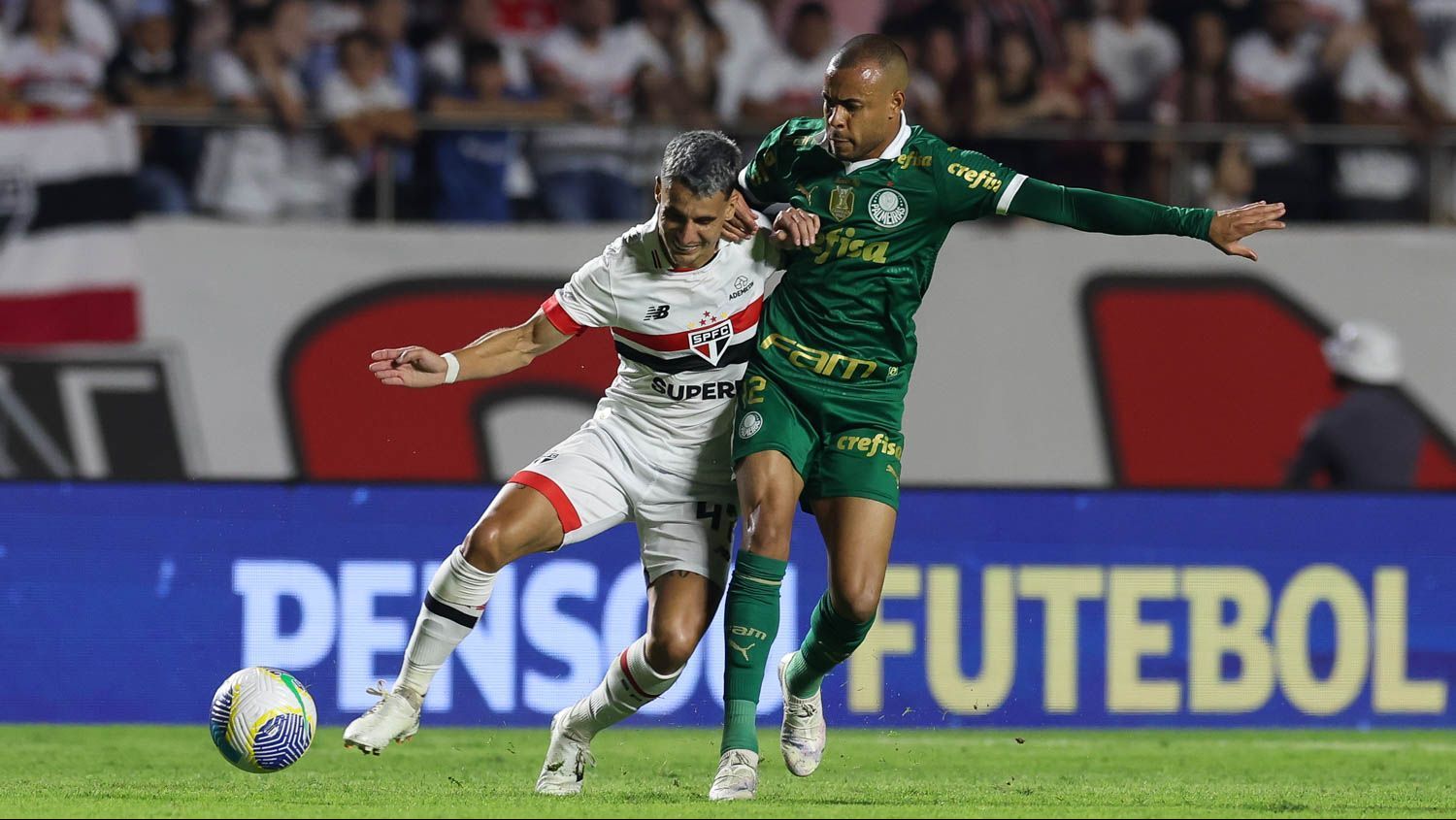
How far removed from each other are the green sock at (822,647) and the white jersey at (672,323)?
690 millimetres

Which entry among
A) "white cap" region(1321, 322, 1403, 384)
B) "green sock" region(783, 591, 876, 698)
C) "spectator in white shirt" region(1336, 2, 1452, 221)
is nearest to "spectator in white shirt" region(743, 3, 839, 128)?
"spectator in white shirt" region(1336, 2, 1452, 221)

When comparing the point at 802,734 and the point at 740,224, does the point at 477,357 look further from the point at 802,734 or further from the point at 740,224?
the point at 802,734

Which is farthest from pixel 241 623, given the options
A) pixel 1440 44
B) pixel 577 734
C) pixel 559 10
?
pixel 1440 44

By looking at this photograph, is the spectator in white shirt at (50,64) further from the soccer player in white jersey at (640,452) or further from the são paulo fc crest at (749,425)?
the são paulo fc crest at (749,425)

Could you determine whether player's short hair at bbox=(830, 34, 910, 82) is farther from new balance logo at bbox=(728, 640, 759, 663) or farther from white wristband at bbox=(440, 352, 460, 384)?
new balance logo at bbox=(728, 640, 759, 663)

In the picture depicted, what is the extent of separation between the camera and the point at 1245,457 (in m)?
12.2

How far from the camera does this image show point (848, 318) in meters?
6.38

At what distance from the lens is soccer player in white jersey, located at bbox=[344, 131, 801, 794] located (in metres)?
6.12

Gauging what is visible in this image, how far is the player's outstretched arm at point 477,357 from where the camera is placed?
6102 mm

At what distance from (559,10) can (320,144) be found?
74.7 inches

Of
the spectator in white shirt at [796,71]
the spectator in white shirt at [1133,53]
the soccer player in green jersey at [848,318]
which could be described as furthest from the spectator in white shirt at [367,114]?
the soccer player in green jersey at [848,318]

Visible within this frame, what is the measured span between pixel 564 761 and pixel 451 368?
4.43ft

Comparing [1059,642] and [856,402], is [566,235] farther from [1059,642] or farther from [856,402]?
[856,402]

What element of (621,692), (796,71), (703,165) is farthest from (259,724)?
(796,71)
